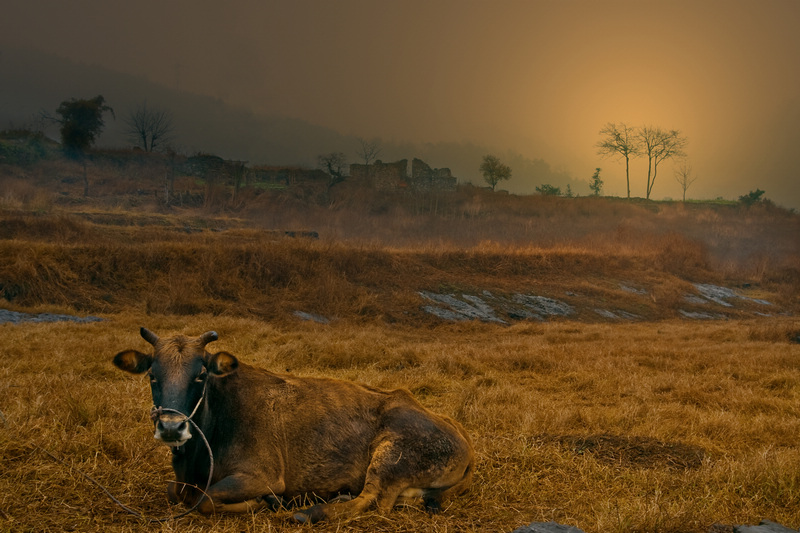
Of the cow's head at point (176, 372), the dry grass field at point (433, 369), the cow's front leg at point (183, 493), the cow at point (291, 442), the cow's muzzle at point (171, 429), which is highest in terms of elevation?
the cow's head at point (176, 372)

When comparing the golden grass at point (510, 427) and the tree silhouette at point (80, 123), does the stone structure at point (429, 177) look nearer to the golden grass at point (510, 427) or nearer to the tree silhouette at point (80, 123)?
the tree silhouette at point (80, 123)

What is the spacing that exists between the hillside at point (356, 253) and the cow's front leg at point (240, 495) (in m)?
13.6

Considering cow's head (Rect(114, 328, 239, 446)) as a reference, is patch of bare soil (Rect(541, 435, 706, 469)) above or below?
below

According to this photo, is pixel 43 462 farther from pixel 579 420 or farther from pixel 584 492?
pixel 579 420

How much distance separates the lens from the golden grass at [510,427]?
159 inches

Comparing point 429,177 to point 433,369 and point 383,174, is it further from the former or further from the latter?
point 433,369

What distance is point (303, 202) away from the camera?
50406 mm

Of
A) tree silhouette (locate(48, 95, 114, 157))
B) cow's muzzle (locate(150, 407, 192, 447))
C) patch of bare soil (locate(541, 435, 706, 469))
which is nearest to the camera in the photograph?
cow's muzzle (locate(150, 407, 192, 447))

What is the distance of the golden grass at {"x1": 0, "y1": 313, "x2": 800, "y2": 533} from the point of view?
4.04 metres

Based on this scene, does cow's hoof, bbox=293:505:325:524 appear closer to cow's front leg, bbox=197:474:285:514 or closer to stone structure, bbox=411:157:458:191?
cow's front leg, bbox=197:474:285:514

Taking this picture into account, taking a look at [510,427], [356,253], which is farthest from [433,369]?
[356,253]

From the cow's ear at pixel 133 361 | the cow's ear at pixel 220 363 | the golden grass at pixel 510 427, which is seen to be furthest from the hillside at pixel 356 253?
the cow's ear at pixel 220 363

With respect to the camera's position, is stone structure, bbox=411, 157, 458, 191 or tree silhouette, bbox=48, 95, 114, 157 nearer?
tree silhouette, bbox=48, 95, 114, 157

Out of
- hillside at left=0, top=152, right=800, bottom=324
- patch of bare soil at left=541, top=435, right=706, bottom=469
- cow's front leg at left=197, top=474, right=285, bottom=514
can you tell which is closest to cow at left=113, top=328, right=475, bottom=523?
cow's front leg at left=197, top=474, right=285, bottom=514
